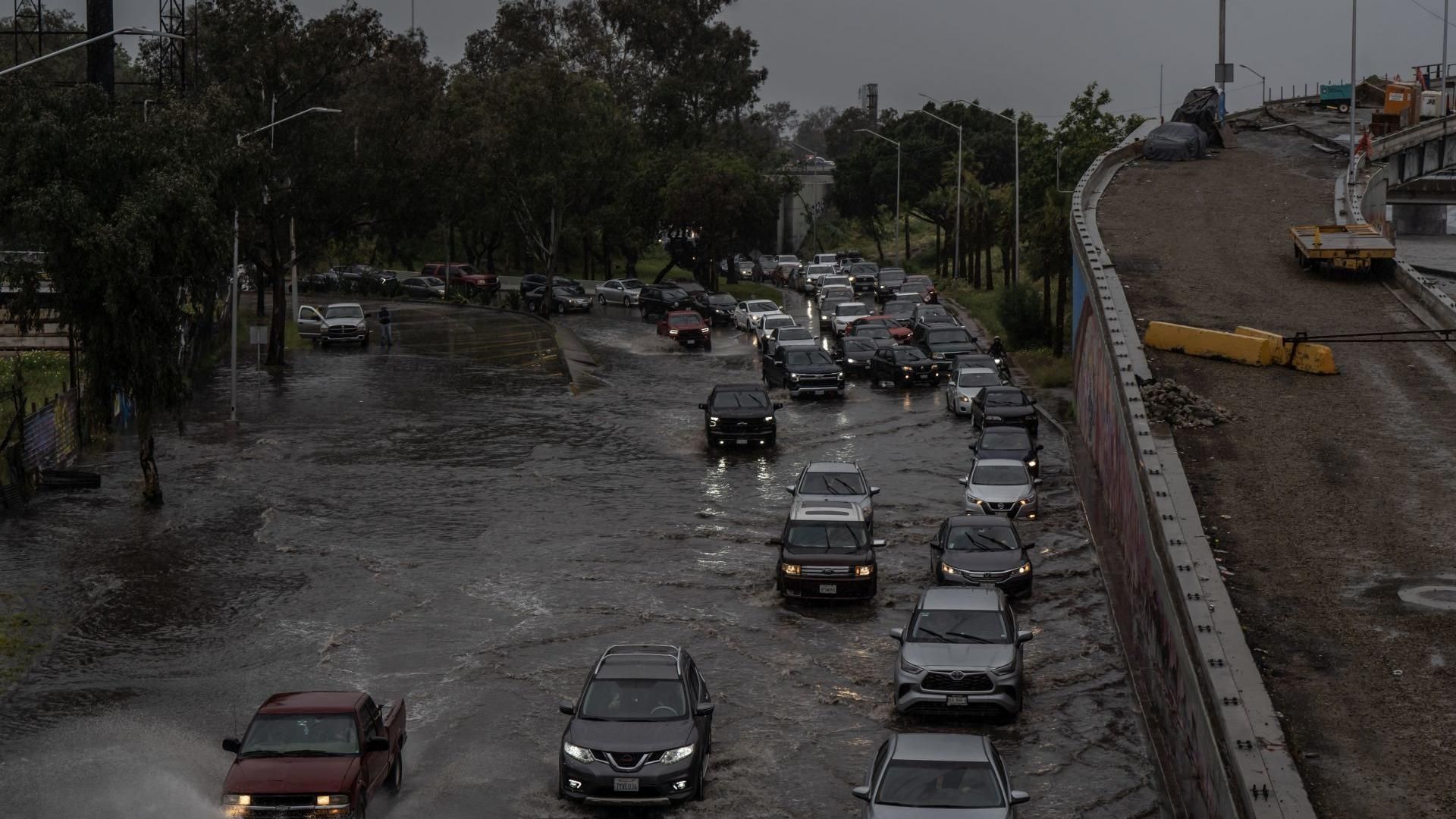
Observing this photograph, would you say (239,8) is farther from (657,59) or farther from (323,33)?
(657,59)

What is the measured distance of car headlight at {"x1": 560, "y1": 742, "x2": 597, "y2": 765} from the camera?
57.9ft

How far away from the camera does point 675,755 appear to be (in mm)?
17656

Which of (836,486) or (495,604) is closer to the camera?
(495,604)

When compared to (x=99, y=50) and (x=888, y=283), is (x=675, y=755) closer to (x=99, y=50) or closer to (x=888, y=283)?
(x=99, y=50)

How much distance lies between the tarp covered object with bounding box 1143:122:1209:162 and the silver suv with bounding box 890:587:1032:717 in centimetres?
4350

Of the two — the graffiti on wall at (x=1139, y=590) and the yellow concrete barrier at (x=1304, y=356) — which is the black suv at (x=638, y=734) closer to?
the graffiti on wall at (x=1139, y=590)

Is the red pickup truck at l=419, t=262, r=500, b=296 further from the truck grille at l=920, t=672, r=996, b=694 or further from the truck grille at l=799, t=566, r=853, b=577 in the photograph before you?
the truck grille at l=920, t=672, r=996, b=694

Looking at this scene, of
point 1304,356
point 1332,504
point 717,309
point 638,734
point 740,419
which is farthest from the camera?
point 717,309

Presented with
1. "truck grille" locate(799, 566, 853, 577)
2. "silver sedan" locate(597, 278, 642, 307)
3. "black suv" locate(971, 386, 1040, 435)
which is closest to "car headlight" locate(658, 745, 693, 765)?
"truck grille" locate(799, 566, 853, 577)

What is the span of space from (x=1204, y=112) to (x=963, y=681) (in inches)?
1945

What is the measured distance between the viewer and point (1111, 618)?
86.4 feet

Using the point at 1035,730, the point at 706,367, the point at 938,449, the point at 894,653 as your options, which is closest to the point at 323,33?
the point at 706,367

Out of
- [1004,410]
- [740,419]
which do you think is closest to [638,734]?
[740,419]

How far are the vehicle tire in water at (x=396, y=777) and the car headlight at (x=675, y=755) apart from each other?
321cm
